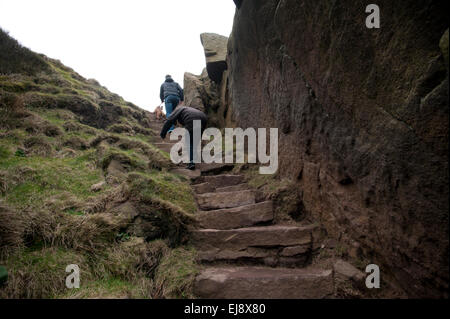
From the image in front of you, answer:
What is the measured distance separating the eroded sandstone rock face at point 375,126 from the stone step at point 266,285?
605 mm

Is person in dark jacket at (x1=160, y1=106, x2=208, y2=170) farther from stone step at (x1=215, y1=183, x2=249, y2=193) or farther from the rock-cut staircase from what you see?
the rock-cut staircase

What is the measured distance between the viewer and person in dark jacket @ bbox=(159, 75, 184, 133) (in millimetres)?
9727

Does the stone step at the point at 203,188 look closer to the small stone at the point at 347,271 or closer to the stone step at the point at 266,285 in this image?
the stone step at the point at 266,285

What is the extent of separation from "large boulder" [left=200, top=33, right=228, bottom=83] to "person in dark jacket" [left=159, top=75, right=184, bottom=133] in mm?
1573

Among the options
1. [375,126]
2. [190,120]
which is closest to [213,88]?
[190,120]

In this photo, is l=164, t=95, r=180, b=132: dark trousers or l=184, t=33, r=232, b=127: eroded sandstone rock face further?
l=164, t=95, r=180, b=132: dark trousers

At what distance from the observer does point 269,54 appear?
457cm

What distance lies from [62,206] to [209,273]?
6.81ft

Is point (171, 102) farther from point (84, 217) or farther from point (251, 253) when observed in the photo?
point (251, 253)

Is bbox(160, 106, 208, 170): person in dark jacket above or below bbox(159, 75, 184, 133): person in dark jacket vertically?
below

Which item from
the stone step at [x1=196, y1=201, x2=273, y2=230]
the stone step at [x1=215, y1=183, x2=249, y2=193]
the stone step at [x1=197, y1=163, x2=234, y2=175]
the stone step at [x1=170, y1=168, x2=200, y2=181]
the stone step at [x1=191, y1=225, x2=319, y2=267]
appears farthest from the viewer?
the stone step at [x1=197, y1=163, x2=234, y2=175]

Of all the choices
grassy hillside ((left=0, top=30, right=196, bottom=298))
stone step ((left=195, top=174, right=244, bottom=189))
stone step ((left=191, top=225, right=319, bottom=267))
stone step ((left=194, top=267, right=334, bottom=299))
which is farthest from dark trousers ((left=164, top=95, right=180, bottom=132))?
stone step ((left=194, top=267, right=334, bottom=299))

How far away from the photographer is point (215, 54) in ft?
33.2
